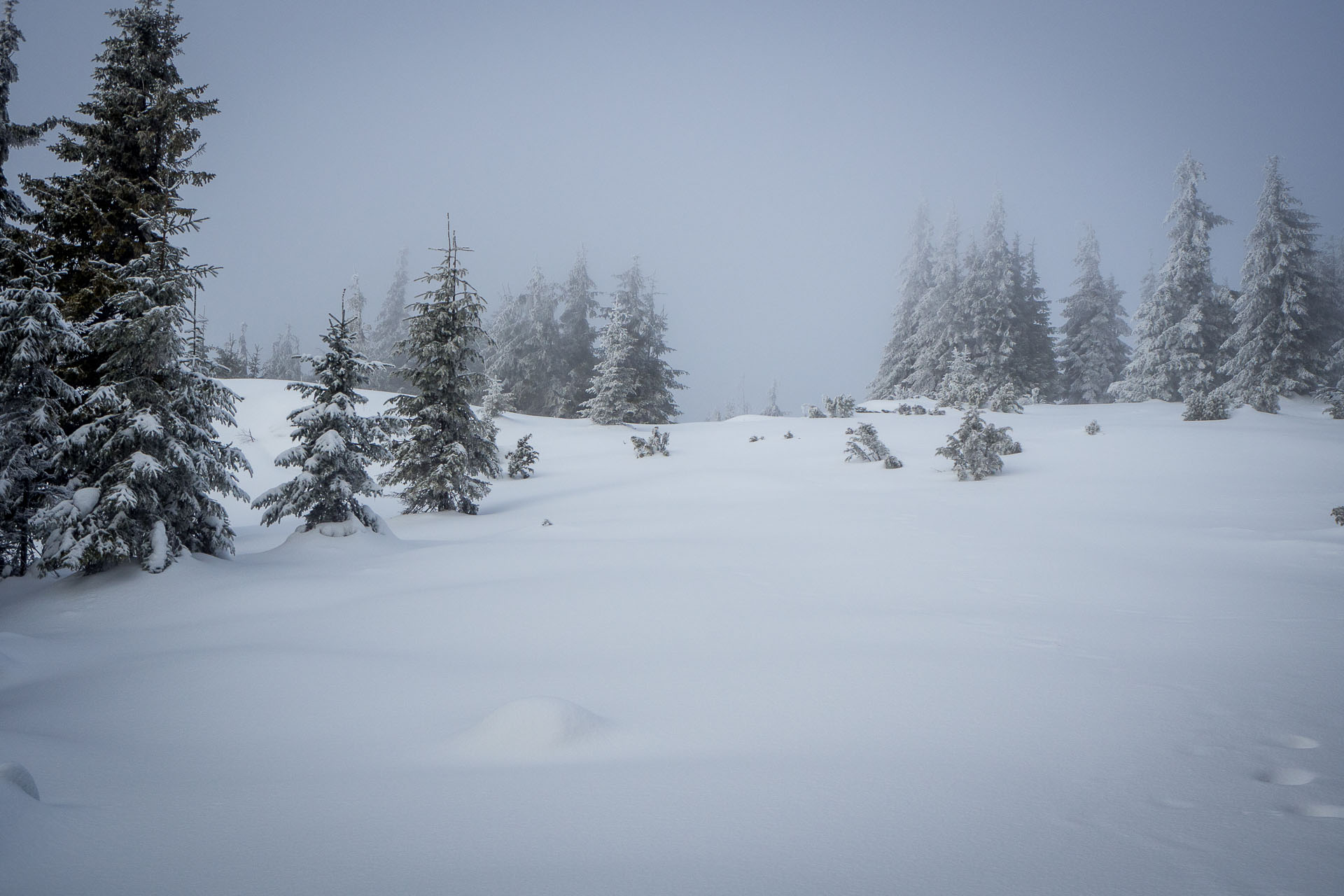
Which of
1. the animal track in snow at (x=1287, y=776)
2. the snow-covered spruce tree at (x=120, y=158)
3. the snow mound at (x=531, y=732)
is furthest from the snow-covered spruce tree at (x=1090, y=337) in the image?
the snow mound at (x=531, y=732)

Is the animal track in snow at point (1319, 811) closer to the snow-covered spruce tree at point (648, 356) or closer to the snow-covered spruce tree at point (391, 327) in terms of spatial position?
the snow-covered spruce tree at point (648, 356)

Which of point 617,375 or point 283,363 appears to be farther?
point 283,363

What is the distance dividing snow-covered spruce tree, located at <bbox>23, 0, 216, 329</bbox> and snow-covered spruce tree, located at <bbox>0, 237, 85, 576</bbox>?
3.72ft

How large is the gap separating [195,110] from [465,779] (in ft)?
37.8

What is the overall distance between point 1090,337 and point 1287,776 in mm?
42880

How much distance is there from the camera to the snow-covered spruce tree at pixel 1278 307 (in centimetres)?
2495

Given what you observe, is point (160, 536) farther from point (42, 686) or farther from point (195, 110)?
point (195, 110)

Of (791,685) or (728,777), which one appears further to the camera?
(791,685)

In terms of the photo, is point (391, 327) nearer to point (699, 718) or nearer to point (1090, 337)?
point (1090, 337)

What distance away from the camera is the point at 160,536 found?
7.20 meters

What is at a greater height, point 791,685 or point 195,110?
point 195,110

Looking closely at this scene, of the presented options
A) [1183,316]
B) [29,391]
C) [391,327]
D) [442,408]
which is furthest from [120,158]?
[391,327]

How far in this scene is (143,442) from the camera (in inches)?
283

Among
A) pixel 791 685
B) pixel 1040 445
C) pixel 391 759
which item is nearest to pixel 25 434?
pixel 391 759
